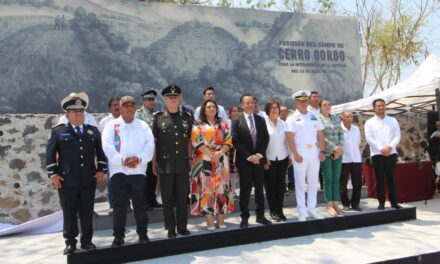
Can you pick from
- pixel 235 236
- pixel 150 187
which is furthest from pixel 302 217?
pixel 150 187

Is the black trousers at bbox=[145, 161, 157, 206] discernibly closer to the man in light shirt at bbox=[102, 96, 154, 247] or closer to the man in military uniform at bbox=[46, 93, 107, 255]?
the man in light shirt at bbox=[102, 96, 154, 247]

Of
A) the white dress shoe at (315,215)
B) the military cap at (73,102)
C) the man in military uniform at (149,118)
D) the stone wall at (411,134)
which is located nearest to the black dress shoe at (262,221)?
the white dress shoe at (315,215)

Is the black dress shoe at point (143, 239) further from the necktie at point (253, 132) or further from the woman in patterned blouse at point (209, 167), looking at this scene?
the necktie at point (253, 132)

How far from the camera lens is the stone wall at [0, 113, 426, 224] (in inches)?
254

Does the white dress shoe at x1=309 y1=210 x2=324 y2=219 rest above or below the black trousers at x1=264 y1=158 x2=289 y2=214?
below

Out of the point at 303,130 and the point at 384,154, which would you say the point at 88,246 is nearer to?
the point at 303,130

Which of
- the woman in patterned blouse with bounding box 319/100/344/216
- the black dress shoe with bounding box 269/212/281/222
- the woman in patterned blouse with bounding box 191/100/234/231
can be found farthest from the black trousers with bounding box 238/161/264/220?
the woman in patterned blouse with bounding box 319/100/344/216

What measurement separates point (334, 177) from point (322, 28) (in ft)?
24.0

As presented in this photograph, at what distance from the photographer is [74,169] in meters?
4.12

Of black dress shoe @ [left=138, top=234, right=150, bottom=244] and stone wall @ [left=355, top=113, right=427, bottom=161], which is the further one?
stone wall @ [left=355, top=113, right=427, bottom=161]

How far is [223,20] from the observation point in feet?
35.5

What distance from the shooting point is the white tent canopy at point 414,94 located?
777cm

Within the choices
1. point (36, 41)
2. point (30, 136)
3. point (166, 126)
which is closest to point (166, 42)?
point (36, 41)

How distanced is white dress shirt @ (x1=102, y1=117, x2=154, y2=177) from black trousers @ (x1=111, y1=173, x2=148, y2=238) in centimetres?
7
